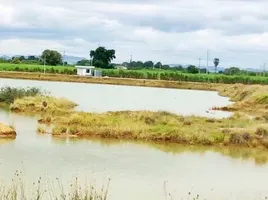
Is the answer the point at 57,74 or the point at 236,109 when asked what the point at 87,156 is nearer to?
the point at 236,109

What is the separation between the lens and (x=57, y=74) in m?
85.4

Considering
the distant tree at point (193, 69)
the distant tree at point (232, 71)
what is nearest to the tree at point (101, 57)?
the distant tree at point (193, 69)

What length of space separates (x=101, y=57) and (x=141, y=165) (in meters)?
85.0

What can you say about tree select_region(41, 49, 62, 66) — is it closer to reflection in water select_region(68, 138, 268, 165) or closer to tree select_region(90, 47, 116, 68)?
tree select_region(90, 47, 116, 68)

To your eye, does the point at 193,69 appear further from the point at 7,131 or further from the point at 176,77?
the point at 7,131

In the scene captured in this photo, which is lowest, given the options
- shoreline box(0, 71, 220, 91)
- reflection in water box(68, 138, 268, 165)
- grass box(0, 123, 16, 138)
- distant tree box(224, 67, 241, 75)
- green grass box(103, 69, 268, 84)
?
reflection in water box(68, 138, 268, 165)

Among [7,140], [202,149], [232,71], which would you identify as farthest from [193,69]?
[7,140]

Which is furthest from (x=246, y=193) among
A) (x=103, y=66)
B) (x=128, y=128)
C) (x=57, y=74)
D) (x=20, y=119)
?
(x=103, y=66)

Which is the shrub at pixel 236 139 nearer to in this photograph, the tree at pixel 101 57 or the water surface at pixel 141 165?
the water surface at pixel 141 165

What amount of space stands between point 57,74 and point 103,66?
18.9m

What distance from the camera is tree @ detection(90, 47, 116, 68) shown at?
102m

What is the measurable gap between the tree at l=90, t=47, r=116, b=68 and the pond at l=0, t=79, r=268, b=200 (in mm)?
76252

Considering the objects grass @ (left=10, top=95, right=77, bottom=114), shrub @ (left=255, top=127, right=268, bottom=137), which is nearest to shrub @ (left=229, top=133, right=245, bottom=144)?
shrub @ (left=255, top=127, right=268, bottom=137)

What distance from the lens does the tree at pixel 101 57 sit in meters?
102
